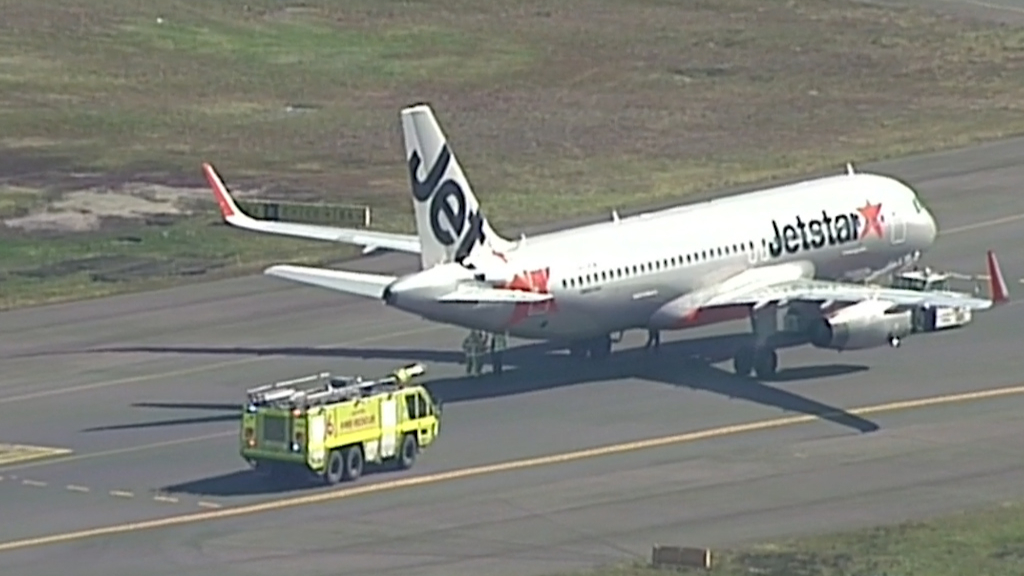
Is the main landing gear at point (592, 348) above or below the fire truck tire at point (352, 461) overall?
above

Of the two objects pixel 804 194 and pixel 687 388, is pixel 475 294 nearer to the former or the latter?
pixel 687 388

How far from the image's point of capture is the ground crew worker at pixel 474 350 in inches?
4149

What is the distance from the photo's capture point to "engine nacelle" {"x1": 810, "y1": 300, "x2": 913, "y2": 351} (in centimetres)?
10256

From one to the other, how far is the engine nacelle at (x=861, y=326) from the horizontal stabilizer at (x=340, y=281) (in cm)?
1412

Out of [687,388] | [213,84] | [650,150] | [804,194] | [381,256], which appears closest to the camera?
[687,388]

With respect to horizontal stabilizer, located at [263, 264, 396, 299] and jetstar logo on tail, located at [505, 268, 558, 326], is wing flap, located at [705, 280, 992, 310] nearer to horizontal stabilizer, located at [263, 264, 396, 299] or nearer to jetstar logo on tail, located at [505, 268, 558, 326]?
jetstar logo on tail, located at [505, 268, 558, 326]

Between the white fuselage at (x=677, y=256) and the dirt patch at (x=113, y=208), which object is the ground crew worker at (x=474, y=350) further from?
the dirt patch at (x=113, y=208)

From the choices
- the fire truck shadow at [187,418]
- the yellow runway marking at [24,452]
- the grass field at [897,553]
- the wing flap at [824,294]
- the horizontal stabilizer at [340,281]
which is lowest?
the grass field at [897,553]

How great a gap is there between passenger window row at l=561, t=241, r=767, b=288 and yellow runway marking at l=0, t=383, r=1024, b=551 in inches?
282

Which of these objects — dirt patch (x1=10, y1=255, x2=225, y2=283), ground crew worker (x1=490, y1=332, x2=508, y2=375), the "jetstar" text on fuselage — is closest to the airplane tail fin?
ground crew worker (x1=490, y1=332, x2=508, y2=375)

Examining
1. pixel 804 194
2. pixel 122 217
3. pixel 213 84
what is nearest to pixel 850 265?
pixel 804 194

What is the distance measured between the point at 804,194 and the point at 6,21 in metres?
83.6

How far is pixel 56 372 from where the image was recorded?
110250 mm

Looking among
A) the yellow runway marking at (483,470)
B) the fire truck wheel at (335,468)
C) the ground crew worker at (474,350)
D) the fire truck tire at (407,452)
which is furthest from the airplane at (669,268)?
the fire truck wheel at (335,468)
